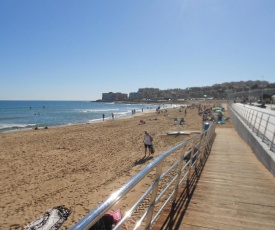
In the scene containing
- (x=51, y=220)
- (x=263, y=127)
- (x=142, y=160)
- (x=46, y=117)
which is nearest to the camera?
(x=51, y=220)

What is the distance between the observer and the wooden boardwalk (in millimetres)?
3396

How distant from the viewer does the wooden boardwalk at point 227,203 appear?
3396 mm

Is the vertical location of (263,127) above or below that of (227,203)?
above

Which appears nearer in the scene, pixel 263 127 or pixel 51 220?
pixel 51 220

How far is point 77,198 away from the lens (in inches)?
318

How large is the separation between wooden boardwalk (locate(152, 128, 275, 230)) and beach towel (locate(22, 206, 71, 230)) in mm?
3485

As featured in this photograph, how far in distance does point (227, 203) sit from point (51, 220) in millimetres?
4383

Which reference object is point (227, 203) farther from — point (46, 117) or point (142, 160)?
point (46, 117)

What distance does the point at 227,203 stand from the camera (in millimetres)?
4160

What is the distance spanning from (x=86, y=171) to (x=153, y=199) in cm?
931

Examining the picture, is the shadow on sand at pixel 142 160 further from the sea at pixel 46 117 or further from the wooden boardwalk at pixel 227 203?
the sea at pixel 46 117

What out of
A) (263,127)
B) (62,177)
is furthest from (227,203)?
(263,127)

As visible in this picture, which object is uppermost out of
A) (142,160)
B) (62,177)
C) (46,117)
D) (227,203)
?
(227,203)

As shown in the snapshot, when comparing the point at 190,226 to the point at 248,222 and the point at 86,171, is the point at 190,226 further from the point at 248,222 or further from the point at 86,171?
the point at 86,171
